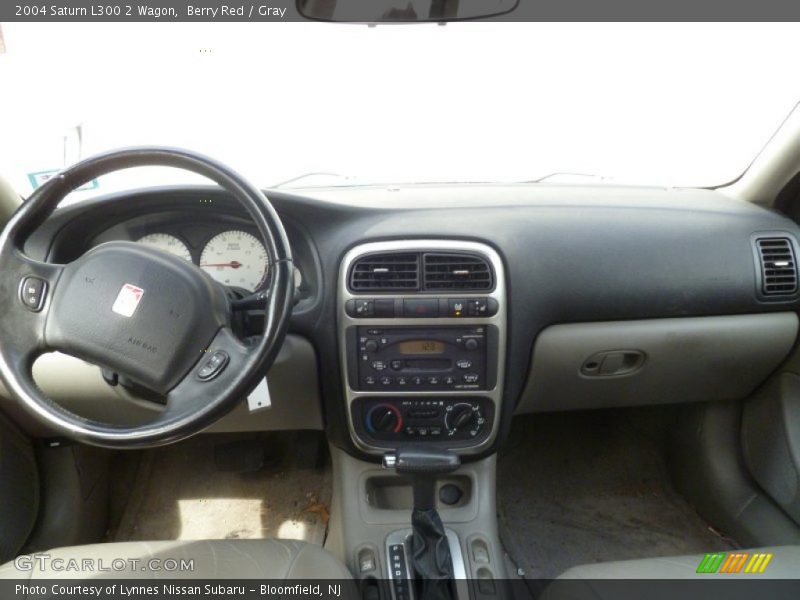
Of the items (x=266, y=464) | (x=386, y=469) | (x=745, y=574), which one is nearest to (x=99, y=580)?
(x=386, y=469)

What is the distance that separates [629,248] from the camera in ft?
5.53

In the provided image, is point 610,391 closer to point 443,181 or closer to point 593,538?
point 593,538

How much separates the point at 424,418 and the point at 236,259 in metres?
0.68

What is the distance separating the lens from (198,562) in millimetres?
1375

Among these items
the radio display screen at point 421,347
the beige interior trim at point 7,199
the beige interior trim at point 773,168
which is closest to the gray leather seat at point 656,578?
the radio display screen at point 421,347

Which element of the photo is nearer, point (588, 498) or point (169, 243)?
point (169, 243)

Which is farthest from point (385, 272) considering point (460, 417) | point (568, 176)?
point (568, 176)

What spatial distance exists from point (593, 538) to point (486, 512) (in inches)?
21.7

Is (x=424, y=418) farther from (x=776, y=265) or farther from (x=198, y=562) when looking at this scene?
(x=776, y=265)

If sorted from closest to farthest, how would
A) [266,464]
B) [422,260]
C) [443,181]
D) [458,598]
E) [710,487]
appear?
[422,260], [458,598], [443,181], [710,487], [266,464]

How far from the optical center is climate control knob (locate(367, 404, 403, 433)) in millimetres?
1698

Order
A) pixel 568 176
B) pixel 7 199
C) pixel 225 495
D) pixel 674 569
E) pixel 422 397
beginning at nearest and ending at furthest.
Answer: pixel 674 569 < pixel 7 199 < pixel 422 397 < pixel 568 176 < pixel 225 495

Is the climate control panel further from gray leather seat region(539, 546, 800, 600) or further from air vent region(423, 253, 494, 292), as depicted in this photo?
gray leather seat region(539, 546, 800, 600)

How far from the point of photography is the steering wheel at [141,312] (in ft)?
3.89
